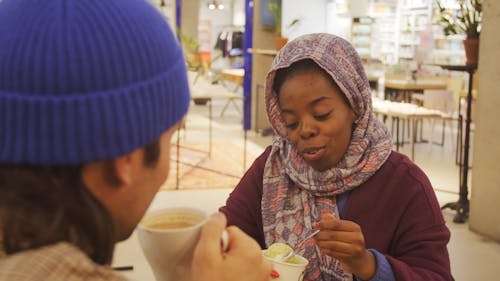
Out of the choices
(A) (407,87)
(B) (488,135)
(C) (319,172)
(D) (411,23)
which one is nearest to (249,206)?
(C) (319,172)

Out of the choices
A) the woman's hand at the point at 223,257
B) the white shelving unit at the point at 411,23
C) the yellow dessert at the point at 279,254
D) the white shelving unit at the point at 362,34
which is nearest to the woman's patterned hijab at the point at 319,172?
the yellow dessert at the point at 279,254

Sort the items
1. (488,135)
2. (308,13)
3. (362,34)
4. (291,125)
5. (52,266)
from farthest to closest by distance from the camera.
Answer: (308,13) < (362,34) < (488,135) < (291,125) < (52,266)

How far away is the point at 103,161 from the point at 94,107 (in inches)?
2.6

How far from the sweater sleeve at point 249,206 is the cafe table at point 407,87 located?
20.5 ft

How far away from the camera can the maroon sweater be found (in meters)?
1.24

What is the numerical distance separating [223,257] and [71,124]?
271mm

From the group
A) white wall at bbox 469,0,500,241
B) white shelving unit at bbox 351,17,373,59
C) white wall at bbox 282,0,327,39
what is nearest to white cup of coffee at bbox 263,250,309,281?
white wall at bbox 469,0,500,241

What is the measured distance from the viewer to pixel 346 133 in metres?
1.41

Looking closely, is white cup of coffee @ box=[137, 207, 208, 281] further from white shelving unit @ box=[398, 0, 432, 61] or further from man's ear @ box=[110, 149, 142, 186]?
white shelving unit @ box=[398, 0, 432, 61]

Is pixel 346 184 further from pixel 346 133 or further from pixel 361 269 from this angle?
pixel 361 269

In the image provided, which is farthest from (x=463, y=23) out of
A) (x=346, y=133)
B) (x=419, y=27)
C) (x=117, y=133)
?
(x=419, y=27)

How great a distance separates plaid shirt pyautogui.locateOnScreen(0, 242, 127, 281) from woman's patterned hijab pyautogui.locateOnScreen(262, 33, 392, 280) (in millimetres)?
825

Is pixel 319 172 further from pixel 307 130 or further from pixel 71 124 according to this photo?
pixel 71 124

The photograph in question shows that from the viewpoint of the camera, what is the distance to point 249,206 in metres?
1.49
